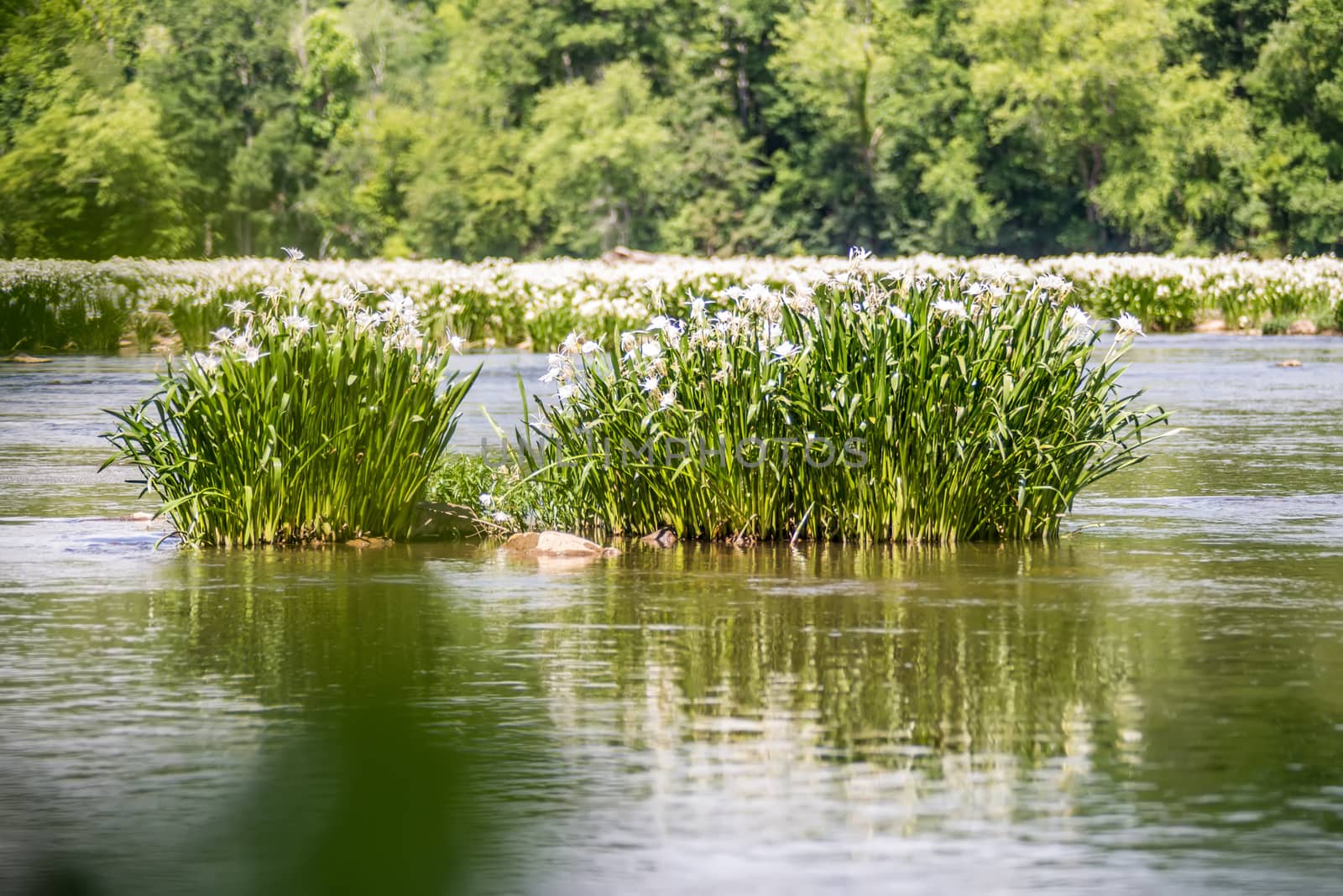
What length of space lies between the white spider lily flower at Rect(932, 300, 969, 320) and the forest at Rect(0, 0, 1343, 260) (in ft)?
198

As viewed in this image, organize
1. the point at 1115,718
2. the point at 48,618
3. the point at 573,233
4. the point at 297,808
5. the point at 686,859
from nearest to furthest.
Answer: the point at 686,859 → the point at 297,808 → the point at 1115,718 → the point at 48,618 → the point at 573,233

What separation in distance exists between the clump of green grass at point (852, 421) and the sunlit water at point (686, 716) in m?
0.38

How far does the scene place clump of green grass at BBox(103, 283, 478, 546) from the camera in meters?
11.1

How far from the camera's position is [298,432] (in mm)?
11164

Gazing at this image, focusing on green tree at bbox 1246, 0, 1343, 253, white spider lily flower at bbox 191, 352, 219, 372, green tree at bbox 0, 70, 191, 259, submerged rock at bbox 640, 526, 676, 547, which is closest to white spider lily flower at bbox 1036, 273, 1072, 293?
submerged rock at bbox 640, 526, 676, 547

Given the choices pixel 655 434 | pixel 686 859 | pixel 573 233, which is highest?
pixel 573 233

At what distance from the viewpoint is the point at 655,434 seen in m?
11.2

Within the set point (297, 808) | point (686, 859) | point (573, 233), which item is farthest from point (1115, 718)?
point (573, 233)

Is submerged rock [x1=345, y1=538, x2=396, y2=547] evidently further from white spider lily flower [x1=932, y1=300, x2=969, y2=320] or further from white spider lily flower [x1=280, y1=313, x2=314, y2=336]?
white spider lily flower [x1=932, y1=300, x2=969, y2=320]

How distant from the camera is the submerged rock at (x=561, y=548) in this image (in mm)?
11000

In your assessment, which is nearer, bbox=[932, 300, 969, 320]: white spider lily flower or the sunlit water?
the sunlit water

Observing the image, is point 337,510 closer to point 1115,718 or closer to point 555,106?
point 1115,718

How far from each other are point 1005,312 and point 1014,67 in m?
72.0

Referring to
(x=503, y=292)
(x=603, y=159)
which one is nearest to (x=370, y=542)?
(x=503, y=292)
